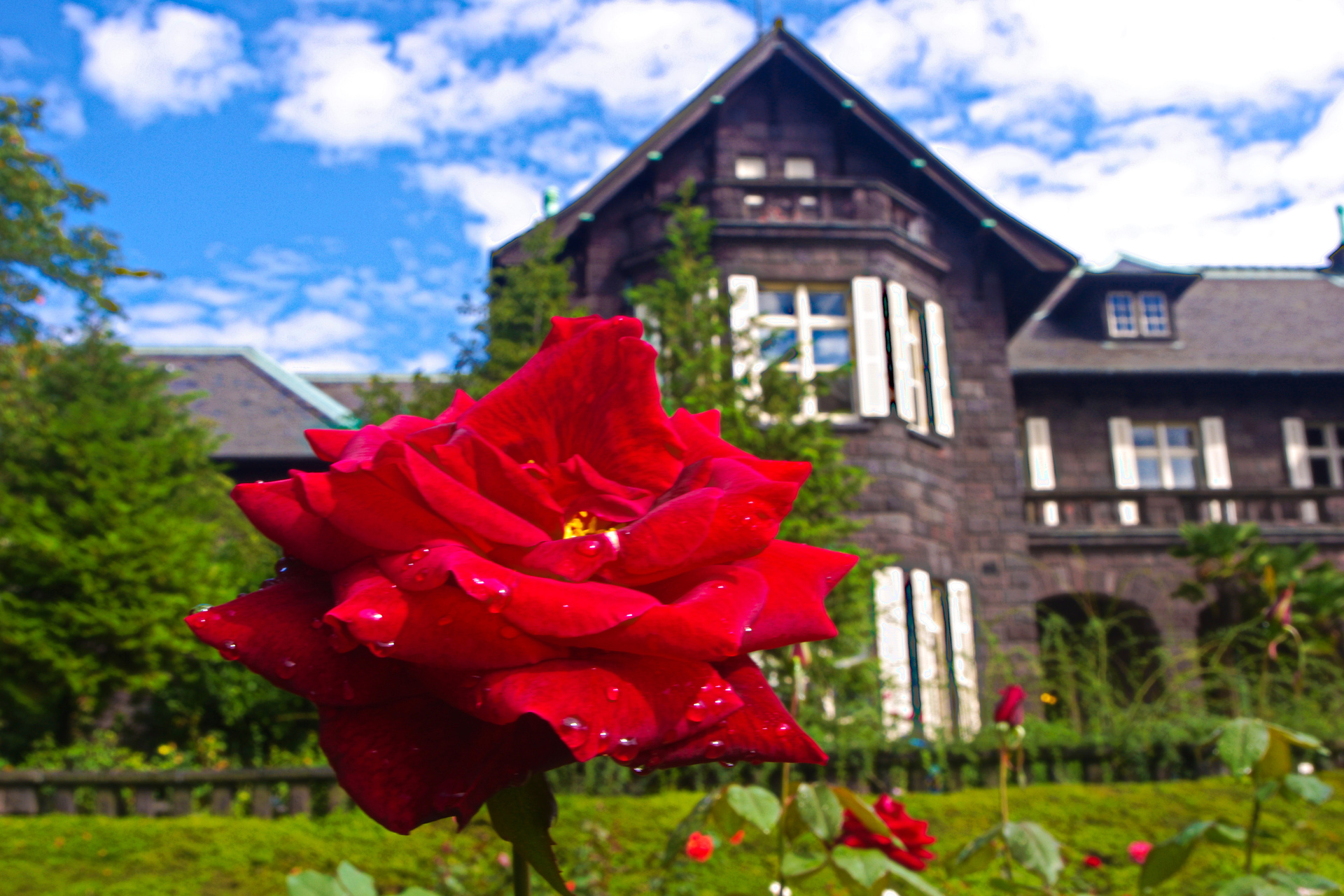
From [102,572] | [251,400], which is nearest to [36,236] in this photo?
[251,400]

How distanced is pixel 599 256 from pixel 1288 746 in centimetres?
1061

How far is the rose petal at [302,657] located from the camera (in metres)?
0.50

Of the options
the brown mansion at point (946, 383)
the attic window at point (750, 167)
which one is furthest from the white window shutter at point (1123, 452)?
the attic window at point (750, 167)

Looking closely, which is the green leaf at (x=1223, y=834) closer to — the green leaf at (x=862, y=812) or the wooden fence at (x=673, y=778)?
the green leaf at (x=862, y=812)

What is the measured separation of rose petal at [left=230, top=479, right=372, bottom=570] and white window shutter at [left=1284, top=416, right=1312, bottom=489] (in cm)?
1681

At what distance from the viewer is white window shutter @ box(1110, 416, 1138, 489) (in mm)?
14328

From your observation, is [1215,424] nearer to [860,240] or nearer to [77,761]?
[860,240]

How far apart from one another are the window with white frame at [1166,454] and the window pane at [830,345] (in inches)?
252

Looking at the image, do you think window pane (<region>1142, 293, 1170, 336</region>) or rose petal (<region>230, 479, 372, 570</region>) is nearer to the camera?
rose petal (<region>230, 479, 372, 570</region>)

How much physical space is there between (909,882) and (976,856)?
340 millimetres

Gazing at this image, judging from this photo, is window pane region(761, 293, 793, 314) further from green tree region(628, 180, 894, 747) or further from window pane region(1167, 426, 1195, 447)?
window pane region(1167, 426, 1195, 447)

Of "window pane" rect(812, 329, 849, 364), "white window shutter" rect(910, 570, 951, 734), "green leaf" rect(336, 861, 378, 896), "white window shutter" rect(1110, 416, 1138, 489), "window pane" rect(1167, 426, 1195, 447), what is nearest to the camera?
"green leaf" rect(336, 861, 378, 896)

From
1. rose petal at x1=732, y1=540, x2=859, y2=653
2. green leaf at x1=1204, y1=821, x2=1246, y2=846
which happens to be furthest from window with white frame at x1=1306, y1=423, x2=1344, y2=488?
rose petal at x1=732, y1=540, x2=859, y2=653

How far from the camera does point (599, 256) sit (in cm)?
1168
